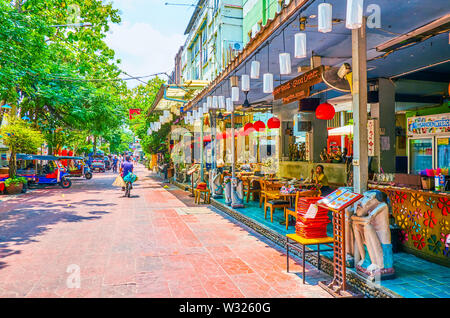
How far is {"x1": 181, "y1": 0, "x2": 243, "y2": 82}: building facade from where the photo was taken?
847 inches

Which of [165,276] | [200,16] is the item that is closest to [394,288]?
[165,276]

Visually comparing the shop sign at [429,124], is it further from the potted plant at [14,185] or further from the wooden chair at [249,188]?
the potted plant at [14,185]

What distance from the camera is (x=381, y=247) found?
13.7 feet

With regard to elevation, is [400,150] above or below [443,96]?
below

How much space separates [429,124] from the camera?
36.2ft

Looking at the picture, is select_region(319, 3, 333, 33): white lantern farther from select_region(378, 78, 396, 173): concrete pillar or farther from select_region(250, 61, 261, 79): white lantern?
select_region(378, 78, 396, 173): concrete pillar

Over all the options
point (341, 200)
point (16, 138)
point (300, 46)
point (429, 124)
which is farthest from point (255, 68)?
point (16, 138)

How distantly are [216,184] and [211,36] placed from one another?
51.9ft

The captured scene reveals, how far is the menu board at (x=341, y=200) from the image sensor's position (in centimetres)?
410

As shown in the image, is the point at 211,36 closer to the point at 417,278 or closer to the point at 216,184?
the point at 216,184

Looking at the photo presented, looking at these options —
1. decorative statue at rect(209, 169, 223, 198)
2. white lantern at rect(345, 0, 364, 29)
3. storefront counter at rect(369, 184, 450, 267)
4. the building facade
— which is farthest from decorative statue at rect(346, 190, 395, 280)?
the building facade
